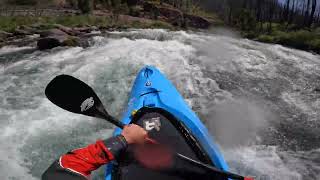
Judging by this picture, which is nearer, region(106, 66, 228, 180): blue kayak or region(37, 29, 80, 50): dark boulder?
region(106, 66, 228, 180): blue kayak

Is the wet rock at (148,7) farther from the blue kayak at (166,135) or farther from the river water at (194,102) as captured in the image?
the blue kayak at (166,135)

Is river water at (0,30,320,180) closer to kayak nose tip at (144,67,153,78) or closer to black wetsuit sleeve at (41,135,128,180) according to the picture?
kayak nose tip at (144,67,153,78)

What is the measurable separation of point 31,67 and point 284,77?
18.2 ft

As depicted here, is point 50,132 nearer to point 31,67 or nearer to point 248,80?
point 31,67

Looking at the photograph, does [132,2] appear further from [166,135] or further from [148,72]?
[166,135]

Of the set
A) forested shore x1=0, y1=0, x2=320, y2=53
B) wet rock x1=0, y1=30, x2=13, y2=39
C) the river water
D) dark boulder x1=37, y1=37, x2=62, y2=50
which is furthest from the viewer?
forested shore x1=0, y1=0, x2=320, y2=53

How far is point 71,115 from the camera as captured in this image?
529 centimetres

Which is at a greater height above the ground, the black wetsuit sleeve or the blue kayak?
the black wetsuit sleeve

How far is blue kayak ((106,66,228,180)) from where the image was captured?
8.57 ft

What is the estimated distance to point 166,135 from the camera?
10.1 feet

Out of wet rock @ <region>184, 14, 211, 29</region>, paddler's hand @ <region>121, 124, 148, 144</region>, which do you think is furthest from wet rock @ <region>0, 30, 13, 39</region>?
wet rock @ <region>184, 14, 211, 29</region>

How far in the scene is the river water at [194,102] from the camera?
437 cm

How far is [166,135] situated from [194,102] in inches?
125

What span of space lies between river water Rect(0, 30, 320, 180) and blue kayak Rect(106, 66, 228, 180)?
811 mm
